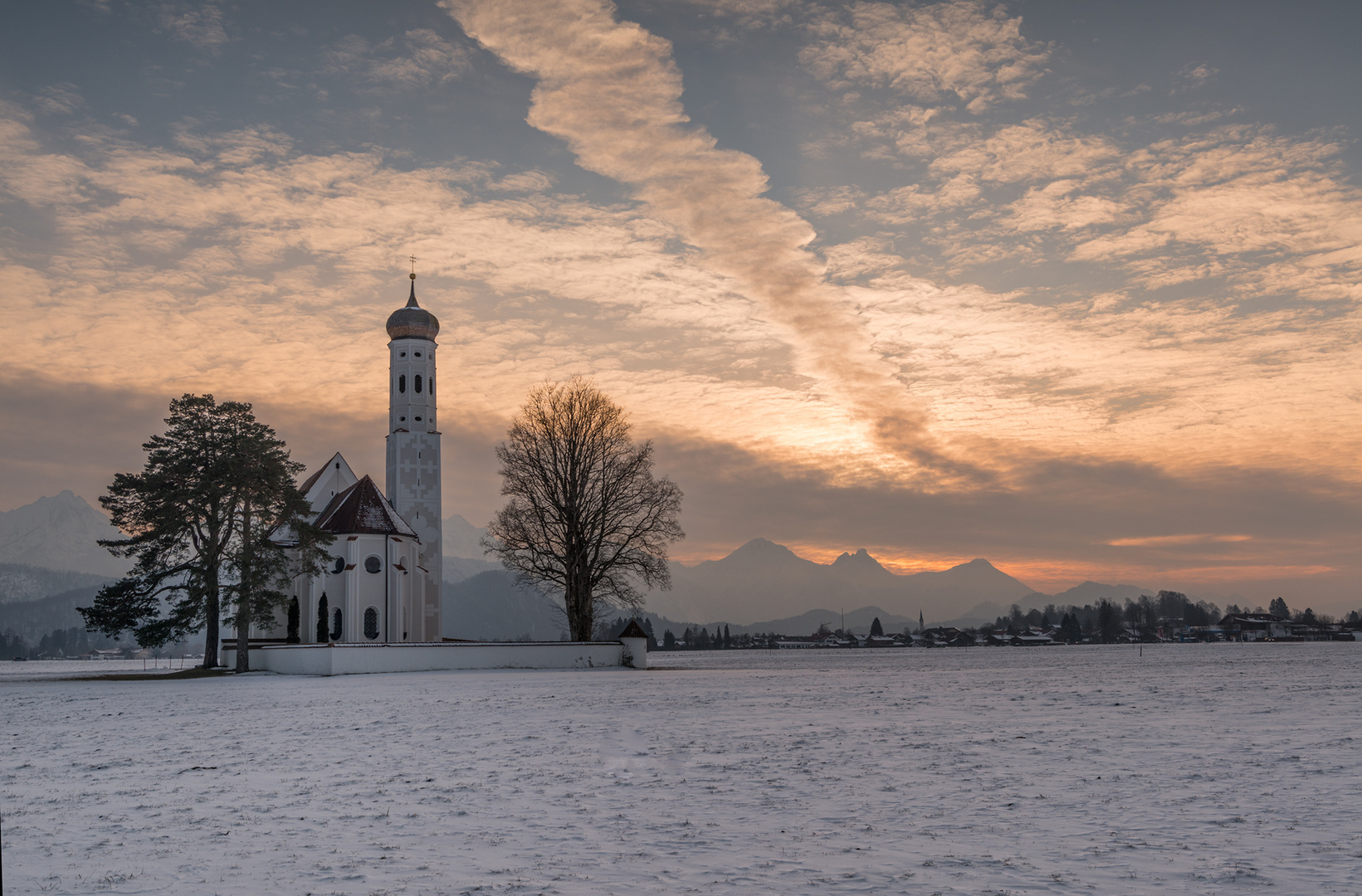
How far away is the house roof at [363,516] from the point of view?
60.3 metres

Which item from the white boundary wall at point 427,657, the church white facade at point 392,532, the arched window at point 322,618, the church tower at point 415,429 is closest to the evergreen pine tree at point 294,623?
the church white facade at point 392,532

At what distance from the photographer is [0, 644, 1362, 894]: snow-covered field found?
25.0 feet

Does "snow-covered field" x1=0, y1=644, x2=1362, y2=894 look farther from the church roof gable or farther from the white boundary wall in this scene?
the church roof gable

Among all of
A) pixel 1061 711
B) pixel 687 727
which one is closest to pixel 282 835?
pixel 687 727

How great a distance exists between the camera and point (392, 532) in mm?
61250

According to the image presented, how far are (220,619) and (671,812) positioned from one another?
142 ft

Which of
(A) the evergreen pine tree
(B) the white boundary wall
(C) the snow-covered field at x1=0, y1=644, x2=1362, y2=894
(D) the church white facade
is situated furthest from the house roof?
(C) the snow-covered field at x1=0, y1=644, x2=1362, y2=894

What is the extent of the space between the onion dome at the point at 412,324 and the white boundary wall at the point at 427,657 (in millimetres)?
29398

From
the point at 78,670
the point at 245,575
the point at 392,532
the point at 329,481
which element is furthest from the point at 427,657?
the point at 78,670

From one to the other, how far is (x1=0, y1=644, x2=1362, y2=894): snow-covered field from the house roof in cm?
3936

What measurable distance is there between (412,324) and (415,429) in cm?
787

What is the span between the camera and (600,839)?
8859mm

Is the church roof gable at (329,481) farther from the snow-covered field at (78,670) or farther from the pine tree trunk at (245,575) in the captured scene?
the pine tree trunk at (245,575)

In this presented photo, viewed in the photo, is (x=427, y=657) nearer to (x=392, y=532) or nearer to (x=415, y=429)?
(x=392, y=532)
